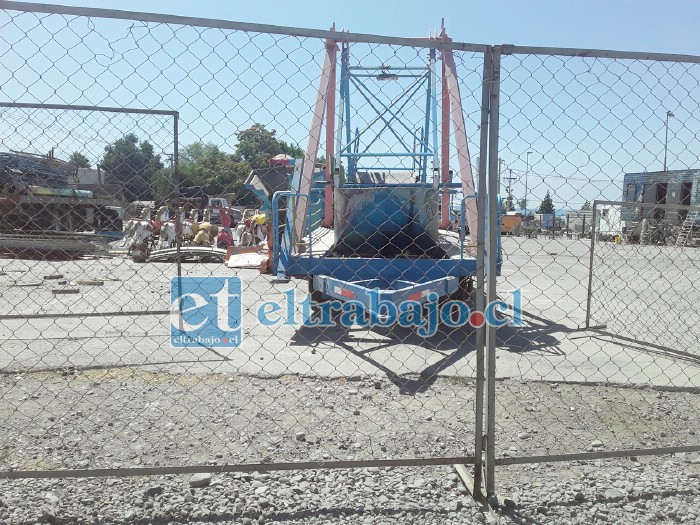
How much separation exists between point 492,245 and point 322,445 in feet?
5.21

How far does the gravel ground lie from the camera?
260 centimetres

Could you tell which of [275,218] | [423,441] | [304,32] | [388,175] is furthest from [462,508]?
[388,175]

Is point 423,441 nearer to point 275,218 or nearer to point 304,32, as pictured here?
point 304,32

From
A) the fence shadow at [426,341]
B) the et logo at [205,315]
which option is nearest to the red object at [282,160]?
the et logo at [205,315]

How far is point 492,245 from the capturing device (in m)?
2.60

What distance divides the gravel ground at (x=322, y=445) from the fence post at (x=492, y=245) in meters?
0.26

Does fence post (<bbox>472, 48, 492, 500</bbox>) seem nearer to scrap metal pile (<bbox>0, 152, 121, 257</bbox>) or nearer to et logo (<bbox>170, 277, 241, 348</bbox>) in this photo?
et logo (<bbox>170, 277, 241, 348</bbox>)

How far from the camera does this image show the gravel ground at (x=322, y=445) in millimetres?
2602

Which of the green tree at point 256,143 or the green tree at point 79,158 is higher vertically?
the green tree at point 79,158

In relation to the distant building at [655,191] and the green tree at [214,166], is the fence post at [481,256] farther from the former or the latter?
the distant building at [655,191]

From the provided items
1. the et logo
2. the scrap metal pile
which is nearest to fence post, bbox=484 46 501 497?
the et logo

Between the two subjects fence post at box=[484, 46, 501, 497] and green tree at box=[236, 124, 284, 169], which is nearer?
fence post at box=[484, 46, 501, 497]

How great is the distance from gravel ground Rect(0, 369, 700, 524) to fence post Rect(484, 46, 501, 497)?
0.26m

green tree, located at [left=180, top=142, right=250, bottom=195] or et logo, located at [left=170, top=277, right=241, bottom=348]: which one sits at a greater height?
green tree, located at [left=180, top=142, right=250, bottom=195]
